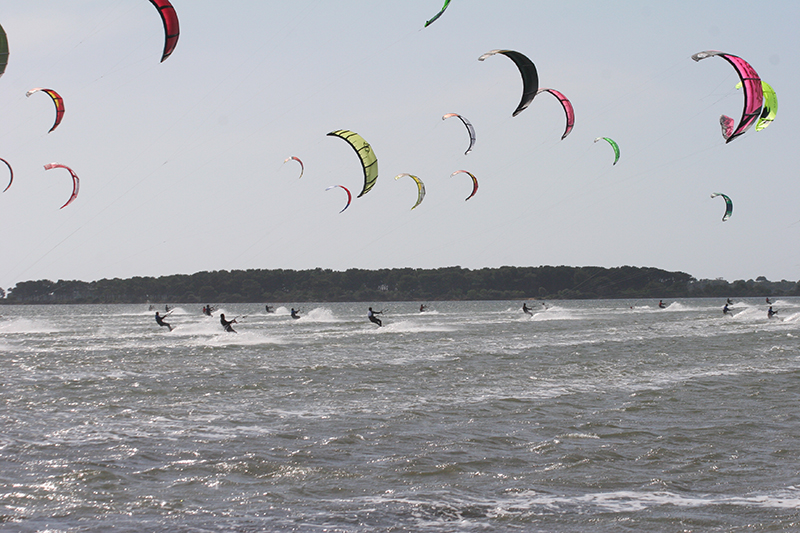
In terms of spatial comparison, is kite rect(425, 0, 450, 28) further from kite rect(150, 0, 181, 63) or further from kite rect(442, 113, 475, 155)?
kite rect(442, 113, 475, 155)

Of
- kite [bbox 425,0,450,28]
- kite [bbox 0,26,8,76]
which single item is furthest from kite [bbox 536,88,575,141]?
kite [bbox 0,26,8,76]

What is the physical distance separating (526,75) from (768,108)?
5.26 m

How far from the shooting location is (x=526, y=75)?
14930 mm

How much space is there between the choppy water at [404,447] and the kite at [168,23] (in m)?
5.48

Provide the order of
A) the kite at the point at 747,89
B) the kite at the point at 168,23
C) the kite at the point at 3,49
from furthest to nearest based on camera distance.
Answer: the kite at the point at 747,89
the kite at the point at 168,23
the kite at the point at 3,49

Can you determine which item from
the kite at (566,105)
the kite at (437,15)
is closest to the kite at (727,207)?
the kite at (566,105)

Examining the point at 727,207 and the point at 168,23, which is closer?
the point at 168,23

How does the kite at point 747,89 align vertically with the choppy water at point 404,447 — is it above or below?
above

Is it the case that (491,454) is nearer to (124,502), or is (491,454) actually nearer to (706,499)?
(706,499)

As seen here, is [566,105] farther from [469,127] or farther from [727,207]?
[727,207]

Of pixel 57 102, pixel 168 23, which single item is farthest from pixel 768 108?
pixel 57 102

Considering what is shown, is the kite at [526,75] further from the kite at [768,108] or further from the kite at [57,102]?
the kite at [57,102]

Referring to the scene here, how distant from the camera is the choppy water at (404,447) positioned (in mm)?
5172

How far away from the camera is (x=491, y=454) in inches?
273
